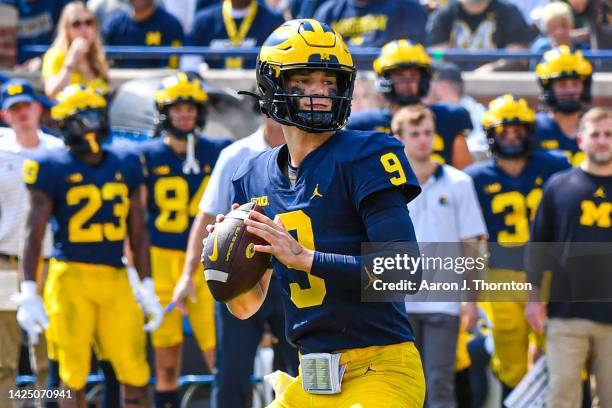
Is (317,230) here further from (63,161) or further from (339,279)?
(63,161)

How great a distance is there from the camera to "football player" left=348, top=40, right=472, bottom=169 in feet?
26.4

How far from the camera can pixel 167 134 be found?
8.16 m

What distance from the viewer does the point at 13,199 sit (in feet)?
25.9

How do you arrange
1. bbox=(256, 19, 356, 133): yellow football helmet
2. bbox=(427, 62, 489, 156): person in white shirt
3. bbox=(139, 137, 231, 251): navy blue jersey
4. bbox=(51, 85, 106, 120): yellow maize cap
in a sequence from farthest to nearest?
1. bbox=(427, 62, 489, 156): person in white shirt
2. bbox=(139, 137, 231, 251): navy blue jersey
3. bbox=(51, 85, 106, 120): yellow maize cap
4. bbox=(256, 19, 356, 133): yellow football helmet

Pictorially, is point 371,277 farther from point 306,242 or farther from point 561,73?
point 561,73

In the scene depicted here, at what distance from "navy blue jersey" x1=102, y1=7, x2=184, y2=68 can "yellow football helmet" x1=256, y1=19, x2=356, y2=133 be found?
6.06 metres

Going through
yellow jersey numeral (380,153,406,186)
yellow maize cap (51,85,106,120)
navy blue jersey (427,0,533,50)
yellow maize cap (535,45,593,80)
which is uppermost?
navy blue jersey (427,0,533,50)

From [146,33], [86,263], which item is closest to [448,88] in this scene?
[146,33]

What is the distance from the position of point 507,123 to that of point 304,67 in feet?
12.6

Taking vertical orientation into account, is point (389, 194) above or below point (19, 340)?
above

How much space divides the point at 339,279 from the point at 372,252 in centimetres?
14

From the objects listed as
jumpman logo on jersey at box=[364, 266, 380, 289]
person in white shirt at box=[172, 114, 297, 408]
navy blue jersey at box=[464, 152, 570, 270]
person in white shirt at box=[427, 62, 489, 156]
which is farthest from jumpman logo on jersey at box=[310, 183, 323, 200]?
person in white shirt at box=[427, 62, 489, 156]

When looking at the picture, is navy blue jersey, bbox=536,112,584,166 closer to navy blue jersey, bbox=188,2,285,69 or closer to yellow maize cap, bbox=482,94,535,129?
yellow maize cap, bbox=482,94,535,129

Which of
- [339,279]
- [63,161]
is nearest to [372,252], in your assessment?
[339,279]
